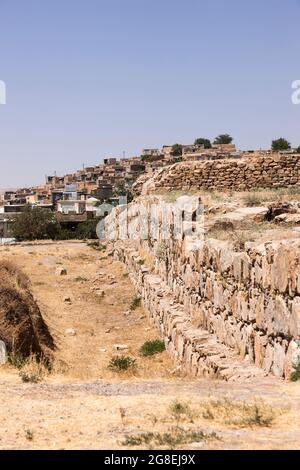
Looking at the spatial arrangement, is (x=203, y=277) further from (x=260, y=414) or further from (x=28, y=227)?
(x=28, y=227)

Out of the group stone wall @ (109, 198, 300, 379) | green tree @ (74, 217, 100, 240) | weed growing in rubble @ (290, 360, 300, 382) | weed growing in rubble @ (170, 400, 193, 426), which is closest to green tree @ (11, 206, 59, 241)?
green tree @ (74, 217, 100, 240)

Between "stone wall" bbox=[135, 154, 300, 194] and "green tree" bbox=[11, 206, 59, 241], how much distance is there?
71.2ft

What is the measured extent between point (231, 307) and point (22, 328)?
3936 millimetres

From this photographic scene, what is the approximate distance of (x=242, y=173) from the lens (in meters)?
18.2

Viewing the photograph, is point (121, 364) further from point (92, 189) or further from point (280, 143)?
point (92, 189)

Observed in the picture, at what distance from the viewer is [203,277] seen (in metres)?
9.38

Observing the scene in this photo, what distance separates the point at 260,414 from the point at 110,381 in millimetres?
2199

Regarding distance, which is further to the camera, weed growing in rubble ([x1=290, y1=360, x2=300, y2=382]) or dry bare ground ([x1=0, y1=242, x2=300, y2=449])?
weed growing in rubble ([x1=290, y1=360, x2=300, y2=382])

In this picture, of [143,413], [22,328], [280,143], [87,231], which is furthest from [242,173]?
[280,143]

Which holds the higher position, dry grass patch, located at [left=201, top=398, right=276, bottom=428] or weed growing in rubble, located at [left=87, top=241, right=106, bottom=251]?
dry grass patch, located at [left=201, top=398, right=276, bottom=428]

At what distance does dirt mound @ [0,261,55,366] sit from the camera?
9.55 meters

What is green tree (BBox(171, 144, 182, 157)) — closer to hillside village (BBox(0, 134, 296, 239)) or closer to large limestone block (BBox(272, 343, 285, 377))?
hillside village (BBox(0, 134, 296, 239))

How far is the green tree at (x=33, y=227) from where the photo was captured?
39375mm
